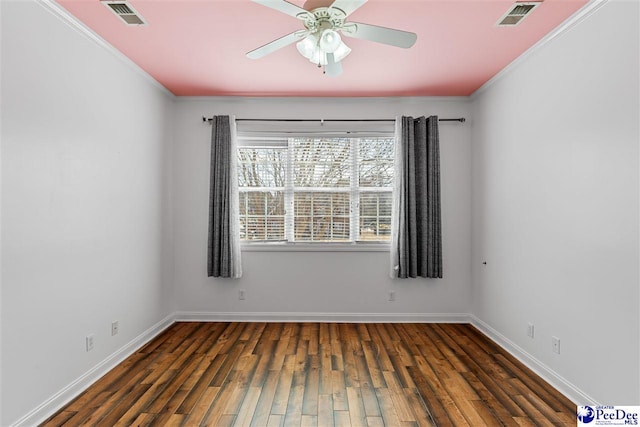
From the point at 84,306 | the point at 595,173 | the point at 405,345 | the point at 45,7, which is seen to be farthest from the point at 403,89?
the point at 84,306

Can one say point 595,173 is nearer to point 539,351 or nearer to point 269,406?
point 539,351

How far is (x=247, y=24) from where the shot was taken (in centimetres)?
246

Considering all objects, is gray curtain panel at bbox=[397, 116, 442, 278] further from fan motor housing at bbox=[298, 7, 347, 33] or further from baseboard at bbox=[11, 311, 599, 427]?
fan motor housing at bbox=[298, 7, 347, 33]

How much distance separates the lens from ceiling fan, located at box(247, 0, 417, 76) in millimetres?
1849

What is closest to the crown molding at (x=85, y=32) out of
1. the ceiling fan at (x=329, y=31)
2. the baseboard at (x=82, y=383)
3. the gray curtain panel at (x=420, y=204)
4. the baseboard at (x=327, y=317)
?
the ceiling fan at (x=329, y=31)

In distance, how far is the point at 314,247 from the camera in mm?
4145

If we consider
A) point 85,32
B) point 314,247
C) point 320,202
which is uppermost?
point 85,32

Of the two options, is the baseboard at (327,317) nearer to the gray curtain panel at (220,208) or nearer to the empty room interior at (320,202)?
the empty room interior at (320,202)

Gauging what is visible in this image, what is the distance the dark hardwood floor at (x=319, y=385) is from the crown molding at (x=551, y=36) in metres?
2.62

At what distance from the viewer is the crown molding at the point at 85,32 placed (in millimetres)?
2215

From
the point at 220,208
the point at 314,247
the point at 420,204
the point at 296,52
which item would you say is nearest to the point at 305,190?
the point at 314,247

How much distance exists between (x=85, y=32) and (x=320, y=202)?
8.81ft

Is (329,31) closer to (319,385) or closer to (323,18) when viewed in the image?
(323,18)

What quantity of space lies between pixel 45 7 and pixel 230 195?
222 centimetres
